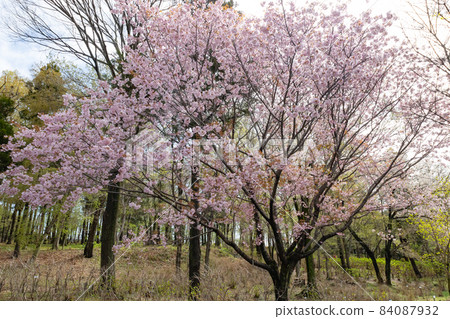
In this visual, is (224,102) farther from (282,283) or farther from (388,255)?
(388,255)

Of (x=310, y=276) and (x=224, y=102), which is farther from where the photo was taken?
(x=310, y=276)

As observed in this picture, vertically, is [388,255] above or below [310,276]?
above

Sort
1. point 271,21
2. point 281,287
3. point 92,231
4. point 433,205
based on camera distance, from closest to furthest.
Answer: point 271,21
point 281,287
point 433,205
point 92,231

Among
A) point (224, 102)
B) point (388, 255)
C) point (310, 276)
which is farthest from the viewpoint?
point (388, 255)

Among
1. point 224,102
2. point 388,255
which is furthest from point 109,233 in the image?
point 388,255

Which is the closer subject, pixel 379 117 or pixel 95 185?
pixel 95 185

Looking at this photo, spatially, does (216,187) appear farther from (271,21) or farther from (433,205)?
(433,205)

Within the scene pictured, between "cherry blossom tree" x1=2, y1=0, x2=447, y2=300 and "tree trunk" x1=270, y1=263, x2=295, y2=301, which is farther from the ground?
"cherry blossom tree" x1=2, y1=0, x2=447, y2=300

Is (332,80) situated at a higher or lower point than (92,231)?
higher

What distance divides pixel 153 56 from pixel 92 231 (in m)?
14.3

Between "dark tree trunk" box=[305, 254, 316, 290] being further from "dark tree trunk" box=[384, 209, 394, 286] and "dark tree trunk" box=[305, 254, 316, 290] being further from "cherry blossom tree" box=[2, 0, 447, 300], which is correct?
"dark tree trunk" box=[384, 209, 394, 286]

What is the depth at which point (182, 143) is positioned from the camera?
5.10 m

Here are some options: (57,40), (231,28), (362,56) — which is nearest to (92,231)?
(57,40)

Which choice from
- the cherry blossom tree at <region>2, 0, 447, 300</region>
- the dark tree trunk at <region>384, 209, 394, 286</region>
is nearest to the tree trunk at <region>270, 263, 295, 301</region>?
the cherry blossom tree at <region>2, 0, 447, 300</region>
